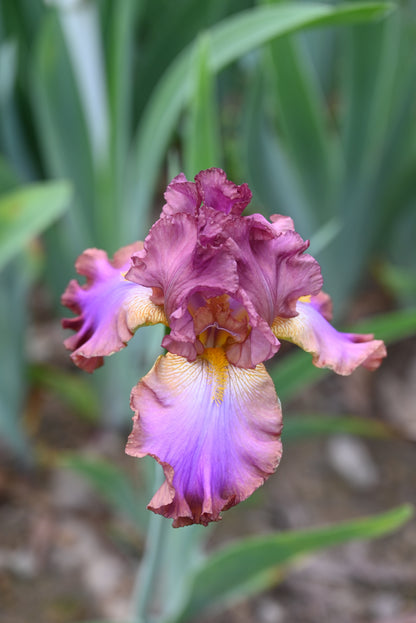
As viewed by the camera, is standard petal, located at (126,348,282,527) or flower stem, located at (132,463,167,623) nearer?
standard petal, located at (126,348,282,527)

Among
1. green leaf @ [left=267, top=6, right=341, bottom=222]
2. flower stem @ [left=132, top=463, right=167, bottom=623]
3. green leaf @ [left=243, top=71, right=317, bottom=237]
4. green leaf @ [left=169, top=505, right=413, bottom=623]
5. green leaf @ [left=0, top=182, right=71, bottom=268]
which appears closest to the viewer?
flower stem @ [left=132, top=463, right=167, bottom=623]

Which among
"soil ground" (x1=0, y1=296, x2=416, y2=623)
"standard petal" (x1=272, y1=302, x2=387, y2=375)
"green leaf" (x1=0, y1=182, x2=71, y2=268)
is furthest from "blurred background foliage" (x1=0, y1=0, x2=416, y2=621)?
"standard petal" (x1=272, y1=302, x2=387, y2=375)

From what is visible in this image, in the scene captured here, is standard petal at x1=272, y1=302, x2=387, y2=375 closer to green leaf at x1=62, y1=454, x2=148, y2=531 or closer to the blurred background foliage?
the blurred background foliage

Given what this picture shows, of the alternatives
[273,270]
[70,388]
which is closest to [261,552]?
[273,270]

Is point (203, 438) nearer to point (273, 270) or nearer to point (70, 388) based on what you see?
point (273, 270)

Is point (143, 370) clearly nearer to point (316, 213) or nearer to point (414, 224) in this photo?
point (316, 213)

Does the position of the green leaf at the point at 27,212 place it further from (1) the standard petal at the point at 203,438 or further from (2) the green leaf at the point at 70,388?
(1) the standard petal at the point at 203,438
